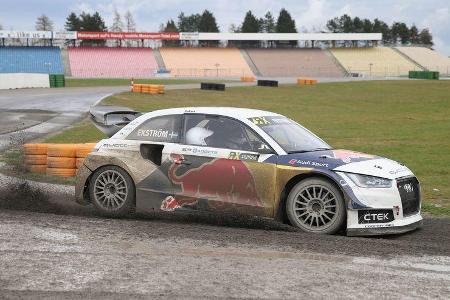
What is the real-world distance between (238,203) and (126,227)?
1320mm

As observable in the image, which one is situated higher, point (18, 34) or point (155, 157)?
point (18, 34)

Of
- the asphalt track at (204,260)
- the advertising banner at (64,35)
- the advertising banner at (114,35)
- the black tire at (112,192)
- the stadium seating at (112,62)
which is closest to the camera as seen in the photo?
the asphalt track at (204,260)

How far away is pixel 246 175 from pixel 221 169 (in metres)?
0.33

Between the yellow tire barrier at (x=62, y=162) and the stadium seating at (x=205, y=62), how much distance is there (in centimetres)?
7451

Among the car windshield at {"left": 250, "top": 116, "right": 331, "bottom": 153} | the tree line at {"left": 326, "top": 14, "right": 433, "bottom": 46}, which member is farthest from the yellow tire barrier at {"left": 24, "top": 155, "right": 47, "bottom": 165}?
the tree line at {"left": 326, "top": 14, "right": 433, "bottom": 46}

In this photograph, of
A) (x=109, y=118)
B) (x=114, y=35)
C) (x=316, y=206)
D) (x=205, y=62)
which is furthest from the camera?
(x=114, y=35)

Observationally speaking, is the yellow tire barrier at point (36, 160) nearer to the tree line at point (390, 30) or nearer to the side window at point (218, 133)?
the side window at point (218, 133)

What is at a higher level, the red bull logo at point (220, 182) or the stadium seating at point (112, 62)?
the stadium seating at point (112, 62)

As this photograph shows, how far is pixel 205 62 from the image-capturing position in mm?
94062

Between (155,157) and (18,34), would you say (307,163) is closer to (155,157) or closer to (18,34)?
(155,157)

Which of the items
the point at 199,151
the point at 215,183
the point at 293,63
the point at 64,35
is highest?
the point at 64,35

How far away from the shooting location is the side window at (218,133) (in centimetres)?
744

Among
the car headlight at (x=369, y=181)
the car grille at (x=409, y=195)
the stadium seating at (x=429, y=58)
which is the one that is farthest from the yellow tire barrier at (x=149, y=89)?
the stadium seating at (x=429, y=58)

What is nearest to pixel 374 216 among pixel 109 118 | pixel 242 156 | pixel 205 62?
pixel 242 156
